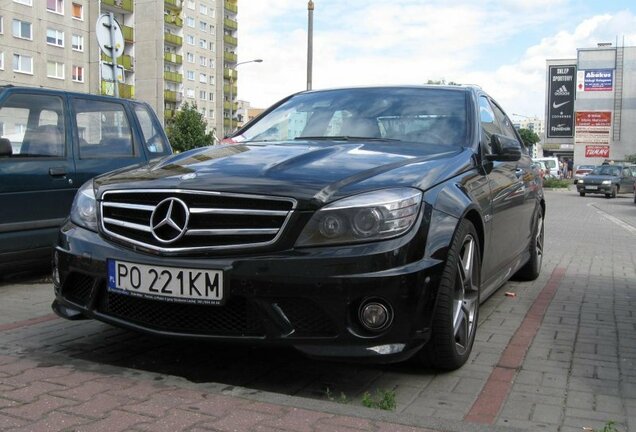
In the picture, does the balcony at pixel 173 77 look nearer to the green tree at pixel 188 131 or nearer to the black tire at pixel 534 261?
the green tree at pixel 188 131

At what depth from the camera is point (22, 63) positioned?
54.2 meters

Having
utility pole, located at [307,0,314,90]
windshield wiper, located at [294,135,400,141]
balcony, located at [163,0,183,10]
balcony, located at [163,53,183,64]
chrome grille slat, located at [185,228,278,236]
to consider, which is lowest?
chrome grille slat, located at [185,228,278,236]

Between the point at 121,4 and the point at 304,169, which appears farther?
the point at 121,4

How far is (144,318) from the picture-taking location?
3.29m

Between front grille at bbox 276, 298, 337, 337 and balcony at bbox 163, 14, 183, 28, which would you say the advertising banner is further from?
front grille at bbox 276, 298, 337, 337

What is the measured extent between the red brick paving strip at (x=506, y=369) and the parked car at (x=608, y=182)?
1140 inches

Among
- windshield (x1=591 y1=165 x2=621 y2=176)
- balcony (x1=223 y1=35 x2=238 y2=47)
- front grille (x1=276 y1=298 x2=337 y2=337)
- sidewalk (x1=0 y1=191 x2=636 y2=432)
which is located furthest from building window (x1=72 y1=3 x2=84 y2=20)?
front grille (x1=276 y1=298 x2=337 y2=337)

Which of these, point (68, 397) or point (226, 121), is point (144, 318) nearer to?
point (68, 397)

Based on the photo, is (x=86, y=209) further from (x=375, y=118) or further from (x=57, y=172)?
(x=57, y=172)

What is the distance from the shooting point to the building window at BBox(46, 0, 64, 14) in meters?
56.5

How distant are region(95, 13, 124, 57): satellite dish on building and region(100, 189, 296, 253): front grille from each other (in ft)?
21.8

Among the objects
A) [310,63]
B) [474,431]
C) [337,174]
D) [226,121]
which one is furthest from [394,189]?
[226,121]

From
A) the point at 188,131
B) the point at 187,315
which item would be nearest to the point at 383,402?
the point at 187,315

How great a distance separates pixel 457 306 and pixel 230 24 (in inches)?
4087
